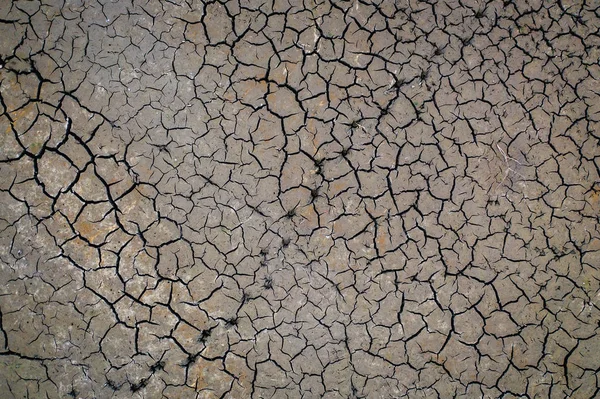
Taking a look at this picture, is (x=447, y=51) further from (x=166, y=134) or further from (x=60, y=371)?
(x=60, y=371)

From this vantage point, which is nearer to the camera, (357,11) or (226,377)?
(226,377)

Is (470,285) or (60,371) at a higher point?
(470,285)

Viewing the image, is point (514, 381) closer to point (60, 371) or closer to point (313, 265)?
point (313, 265)

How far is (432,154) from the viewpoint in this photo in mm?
3473

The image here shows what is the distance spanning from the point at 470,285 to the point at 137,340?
2.26 metres

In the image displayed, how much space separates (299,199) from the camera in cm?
340

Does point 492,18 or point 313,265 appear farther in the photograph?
point 492,18

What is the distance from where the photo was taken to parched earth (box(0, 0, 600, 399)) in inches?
128

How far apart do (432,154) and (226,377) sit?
206 cm

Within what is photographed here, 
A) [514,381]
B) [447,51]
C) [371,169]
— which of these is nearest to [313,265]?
[371,169]

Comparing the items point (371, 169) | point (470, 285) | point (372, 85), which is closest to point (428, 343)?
point (470, 285)

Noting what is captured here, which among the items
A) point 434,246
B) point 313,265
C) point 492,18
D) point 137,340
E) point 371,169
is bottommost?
point 137,340

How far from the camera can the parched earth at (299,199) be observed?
3.25 meters

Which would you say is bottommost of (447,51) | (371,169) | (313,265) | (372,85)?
(313,265)
